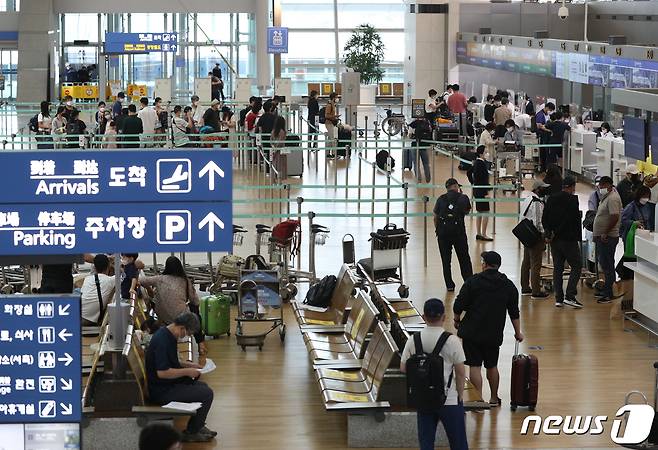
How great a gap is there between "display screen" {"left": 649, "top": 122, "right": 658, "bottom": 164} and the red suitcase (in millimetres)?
7243

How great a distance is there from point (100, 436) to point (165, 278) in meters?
2.29

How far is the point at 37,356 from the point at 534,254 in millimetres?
9119

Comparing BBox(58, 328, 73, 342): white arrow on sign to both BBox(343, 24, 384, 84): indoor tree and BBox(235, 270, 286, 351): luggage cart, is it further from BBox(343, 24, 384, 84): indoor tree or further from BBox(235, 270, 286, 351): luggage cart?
BBox(343, 24, 384, 84): indoor tree

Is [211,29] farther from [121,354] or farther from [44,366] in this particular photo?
[44,366]

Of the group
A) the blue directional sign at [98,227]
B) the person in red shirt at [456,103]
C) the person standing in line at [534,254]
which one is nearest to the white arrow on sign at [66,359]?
the blue directional sign at [98,227]

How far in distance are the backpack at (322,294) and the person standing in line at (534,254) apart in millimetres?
2726

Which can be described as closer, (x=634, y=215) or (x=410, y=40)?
(x=634, y=215)

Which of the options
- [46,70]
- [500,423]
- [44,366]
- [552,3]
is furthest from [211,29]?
[44,366]

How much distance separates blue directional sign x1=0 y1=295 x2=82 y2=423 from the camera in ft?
19.5

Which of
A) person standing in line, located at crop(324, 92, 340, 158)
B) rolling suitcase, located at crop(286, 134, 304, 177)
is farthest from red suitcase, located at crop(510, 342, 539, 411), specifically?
person standing in line, located at crop(324, 92, 340, 158)

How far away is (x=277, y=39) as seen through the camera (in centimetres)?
3662

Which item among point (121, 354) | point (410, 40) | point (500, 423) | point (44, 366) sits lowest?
point (500, 423)

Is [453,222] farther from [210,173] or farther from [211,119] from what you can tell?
[211,119]

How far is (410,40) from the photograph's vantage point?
39531mm
